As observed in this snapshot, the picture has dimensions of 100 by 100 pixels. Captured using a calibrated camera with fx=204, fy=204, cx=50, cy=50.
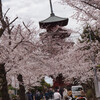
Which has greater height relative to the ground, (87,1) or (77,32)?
(87,1)

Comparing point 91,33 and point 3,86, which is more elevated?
point 91,33

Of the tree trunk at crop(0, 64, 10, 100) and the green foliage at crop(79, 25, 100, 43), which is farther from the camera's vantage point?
the tree trunk at crop(0, 64, 10, 100)

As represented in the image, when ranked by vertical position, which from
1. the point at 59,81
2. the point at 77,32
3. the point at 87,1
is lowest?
the point at 59,81

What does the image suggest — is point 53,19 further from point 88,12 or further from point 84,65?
point 88,12

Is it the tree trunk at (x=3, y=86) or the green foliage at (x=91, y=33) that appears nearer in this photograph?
the green foliage at (x=91, y=33)

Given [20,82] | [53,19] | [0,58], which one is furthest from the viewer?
[53,19]

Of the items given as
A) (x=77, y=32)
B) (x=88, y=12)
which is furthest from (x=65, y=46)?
(x=88, y=12)

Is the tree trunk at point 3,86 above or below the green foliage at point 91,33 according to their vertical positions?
below

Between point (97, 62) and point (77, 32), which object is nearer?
point (77, 32)

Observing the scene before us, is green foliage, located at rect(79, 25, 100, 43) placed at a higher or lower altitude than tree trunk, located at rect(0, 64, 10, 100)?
higher

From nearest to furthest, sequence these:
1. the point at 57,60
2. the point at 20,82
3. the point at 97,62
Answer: the point at 20,82, the point at 97,62, the point at 57,60

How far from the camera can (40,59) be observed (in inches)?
418

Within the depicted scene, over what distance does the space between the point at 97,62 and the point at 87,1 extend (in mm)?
6418

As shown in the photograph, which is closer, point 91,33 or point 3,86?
point 3,86
